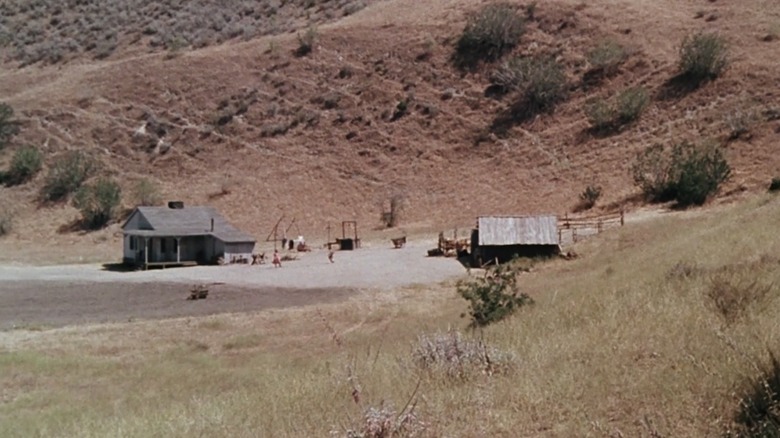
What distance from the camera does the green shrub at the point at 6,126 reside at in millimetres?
66750

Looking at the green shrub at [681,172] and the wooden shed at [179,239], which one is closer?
the green shrub at [681,172]

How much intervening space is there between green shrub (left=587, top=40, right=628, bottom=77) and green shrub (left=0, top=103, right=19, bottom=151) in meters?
50.6

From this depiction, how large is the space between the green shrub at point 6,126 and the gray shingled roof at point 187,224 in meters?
26.7

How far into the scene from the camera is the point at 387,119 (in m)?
63.5

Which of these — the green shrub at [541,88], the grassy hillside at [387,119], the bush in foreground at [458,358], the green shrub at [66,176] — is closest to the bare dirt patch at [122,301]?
the grassy hillside at [387,119]

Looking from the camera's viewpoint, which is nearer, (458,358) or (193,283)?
(458,358)

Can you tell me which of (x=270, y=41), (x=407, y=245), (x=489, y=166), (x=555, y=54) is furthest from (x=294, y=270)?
(x=270, y=41)

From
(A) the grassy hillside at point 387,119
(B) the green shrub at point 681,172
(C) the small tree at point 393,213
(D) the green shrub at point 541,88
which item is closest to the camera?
(B) the green shrub at point 681,172

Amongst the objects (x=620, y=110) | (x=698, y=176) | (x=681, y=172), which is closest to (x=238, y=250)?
(x=681, y=172)

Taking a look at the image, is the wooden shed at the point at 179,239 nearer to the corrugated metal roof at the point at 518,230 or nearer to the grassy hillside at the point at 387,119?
the grassy hillside at the point at 387,119

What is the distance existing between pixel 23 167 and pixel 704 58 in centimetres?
5402

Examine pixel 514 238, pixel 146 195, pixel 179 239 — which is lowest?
pixel 514 238

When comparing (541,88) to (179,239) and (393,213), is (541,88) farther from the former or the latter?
(179,239)

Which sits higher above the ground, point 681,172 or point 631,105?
point 631,105
